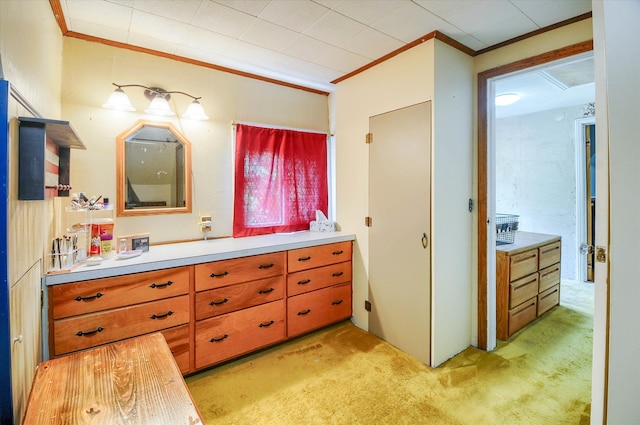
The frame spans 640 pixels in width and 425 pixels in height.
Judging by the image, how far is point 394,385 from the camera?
2096 mm

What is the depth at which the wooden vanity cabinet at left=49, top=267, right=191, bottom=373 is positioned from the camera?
1701mm

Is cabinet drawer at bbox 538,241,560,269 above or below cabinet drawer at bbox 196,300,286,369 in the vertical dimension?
above

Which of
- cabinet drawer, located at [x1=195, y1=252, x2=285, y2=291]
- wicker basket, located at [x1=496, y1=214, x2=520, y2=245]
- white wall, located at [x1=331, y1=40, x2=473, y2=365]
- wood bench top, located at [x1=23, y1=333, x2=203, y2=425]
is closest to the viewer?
wood bench top, located at [x1=23, y1=333, x2=203, y2=425]

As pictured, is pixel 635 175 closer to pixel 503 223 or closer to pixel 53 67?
pixel 503 223

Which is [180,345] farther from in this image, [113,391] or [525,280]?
[525,280]

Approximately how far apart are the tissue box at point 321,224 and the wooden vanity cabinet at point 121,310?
4.78 ft

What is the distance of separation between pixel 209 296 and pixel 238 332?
38cm

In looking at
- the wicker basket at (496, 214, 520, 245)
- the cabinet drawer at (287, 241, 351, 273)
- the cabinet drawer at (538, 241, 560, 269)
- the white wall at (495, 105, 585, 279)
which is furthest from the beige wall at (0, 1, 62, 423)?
the white wall at (495, 105, 585, 279)

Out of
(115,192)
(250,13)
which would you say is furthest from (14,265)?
(250,13)

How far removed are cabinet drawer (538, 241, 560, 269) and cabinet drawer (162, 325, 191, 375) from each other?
10.8ft

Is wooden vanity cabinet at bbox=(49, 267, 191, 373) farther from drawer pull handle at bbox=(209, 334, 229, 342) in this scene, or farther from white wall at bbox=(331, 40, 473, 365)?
white wall at bbox=(331, 40, 473, 365)

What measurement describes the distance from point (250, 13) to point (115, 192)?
1637mm

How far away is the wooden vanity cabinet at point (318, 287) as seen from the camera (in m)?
2.60

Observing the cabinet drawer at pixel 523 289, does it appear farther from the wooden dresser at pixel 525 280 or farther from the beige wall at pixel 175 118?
the beige wall at pixel 175 118
